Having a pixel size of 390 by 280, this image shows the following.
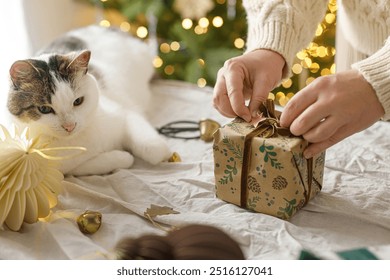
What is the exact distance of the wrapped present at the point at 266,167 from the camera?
33.7 inches

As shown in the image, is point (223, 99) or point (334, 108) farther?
point (223, 99)

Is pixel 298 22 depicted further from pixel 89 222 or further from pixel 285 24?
pixel 89 222

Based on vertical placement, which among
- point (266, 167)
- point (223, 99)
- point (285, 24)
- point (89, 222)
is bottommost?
point (89, 222)

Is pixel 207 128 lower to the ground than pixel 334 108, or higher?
lower

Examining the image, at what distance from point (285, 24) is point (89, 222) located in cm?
64

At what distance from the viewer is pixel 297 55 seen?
5.98ft

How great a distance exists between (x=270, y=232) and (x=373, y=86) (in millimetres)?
332

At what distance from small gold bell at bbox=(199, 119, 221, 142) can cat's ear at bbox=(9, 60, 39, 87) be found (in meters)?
0.50

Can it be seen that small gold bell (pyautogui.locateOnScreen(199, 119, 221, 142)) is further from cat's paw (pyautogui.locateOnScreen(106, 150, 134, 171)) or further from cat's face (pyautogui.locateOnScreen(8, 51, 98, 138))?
cat's face (pyautogui.locateOnScreen(8, 51, 98, 138))

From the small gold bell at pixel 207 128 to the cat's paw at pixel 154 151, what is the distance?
0.14m

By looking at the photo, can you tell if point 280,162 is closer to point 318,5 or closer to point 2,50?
point 318,5

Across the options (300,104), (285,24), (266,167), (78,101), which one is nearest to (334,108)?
(300,104)

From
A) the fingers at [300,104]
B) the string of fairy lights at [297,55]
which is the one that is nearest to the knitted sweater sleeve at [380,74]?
the fingers at [300,104]

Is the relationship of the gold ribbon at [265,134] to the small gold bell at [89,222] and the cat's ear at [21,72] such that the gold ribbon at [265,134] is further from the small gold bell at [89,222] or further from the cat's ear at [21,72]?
the cat's ear at [21,72]
